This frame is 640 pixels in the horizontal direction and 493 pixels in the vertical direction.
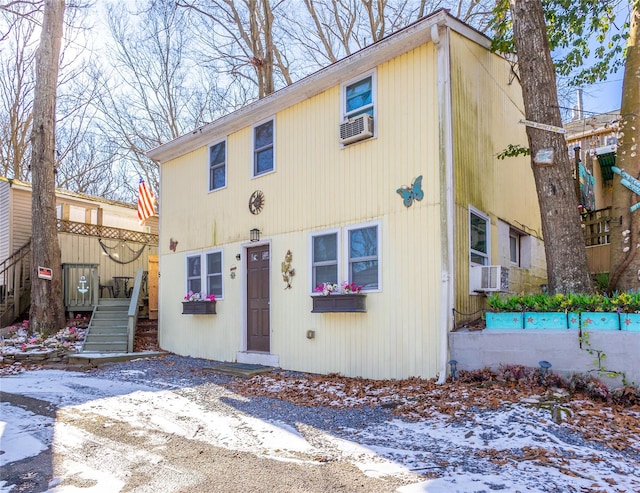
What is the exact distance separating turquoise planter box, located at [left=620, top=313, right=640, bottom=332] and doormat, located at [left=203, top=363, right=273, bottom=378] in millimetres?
5001

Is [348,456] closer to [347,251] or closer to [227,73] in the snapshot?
[347,251]

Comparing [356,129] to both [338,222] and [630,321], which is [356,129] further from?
[630,321]

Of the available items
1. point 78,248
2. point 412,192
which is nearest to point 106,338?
point 78,248

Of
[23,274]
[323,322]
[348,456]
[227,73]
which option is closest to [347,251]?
[323,322]

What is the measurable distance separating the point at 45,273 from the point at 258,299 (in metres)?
5.54

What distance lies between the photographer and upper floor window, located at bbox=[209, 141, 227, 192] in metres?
10.0

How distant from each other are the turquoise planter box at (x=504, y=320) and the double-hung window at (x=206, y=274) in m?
5.34

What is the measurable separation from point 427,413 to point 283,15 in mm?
14428

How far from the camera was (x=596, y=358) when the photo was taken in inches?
208

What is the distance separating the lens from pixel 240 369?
26.2 ft

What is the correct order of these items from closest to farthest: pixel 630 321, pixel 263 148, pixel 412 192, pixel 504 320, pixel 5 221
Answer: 1. pixel 630 321
2. pixel 504 320
3. pixel 412 192
4. pixel 263 148
5. pixel 5 221

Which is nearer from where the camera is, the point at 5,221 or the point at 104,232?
the point at 5,221

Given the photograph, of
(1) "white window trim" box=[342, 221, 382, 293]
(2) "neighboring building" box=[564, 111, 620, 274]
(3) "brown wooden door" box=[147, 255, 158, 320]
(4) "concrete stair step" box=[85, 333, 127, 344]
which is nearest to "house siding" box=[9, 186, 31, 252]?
(3) "brown wooden door" box=[147, 255, 158, 320]

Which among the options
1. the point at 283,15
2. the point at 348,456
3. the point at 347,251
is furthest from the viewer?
the point at 283,15
